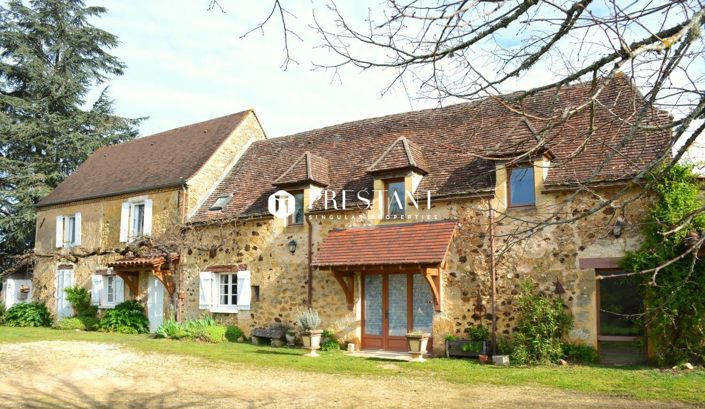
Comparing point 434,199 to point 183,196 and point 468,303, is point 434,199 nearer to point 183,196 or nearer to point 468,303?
point 468,303

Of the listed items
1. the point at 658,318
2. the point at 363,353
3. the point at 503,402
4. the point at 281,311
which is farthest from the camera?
the point at 281,311

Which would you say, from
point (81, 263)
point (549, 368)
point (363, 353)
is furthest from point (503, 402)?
point (81, 263)

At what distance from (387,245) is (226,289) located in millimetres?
5937

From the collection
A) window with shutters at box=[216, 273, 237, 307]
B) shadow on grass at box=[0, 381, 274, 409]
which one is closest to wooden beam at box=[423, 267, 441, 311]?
shadow on grass at box=[0, 381, 274, 409]

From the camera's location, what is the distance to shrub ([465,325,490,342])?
12.5m

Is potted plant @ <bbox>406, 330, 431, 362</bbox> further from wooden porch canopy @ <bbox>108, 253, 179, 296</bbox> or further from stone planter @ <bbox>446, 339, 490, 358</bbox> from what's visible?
wooden porch canopy @ <bbox>108, 253, 179, 296</bbox>

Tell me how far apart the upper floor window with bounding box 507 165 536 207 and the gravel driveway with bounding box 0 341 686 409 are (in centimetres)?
441

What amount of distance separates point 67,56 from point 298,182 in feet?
68.1

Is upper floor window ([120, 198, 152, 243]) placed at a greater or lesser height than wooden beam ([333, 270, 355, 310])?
greater

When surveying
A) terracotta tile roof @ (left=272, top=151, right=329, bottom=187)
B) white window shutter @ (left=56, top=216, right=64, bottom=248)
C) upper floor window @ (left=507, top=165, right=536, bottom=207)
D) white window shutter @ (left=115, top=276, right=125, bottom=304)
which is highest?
terracotta tile roof @ (left=272, top=151, right=329, bottom=187)

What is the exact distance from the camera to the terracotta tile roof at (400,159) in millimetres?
14016

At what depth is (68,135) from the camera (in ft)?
93.8

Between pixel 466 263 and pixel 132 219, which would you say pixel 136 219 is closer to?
pixel 132 219

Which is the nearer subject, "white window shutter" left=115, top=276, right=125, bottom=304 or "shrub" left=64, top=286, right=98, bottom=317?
"white window shutter" left=115, top=276, right=125, bottom=304
